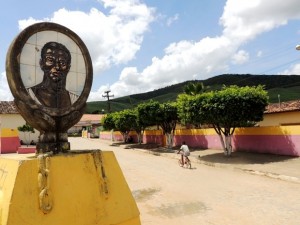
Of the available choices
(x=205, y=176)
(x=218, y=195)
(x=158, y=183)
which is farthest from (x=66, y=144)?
(x=205, y=176)

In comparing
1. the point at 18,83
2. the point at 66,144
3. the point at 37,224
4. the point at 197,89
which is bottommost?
the point at 37,224

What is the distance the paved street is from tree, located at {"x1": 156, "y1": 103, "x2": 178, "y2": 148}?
12.6 m

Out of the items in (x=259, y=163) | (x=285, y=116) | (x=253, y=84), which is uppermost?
(x=253, y=84)

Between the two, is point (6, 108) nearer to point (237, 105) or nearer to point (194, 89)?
point (194, 89)

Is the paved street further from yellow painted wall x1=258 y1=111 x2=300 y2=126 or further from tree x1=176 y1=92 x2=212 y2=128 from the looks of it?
yellow painted wall x1=258 y1=111 x2=300 y2=126

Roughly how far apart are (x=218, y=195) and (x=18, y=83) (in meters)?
7.91

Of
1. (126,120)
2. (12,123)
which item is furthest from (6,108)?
(126,120)

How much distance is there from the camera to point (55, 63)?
5.66 m

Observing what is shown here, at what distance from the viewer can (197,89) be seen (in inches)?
1437

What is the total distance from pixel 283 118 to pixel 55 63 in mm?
24206

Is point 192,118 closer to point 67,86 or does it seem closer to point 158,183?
point 158,183

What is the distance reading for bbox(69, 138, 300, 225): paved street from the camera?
8.12 m

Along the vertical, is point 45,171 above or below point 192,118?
below

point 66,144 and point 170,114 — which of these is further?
point 170,114
